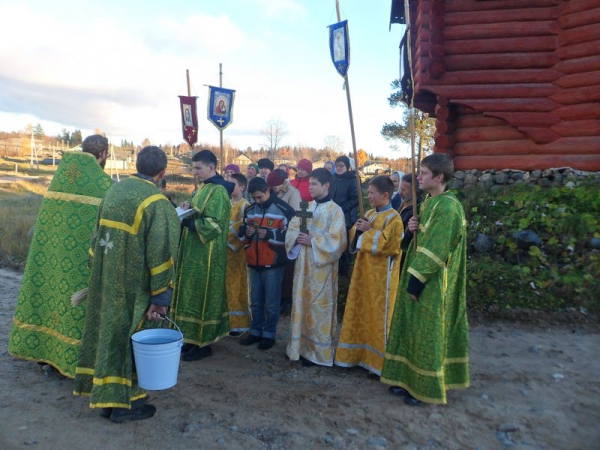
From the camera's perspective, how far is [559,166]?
9.09 meters

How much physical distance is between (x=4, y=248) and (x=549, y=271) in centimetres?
1024

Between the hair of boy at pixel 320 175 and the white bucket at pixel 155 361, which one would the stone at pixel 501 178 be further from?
the white bucket at pixel 155 361

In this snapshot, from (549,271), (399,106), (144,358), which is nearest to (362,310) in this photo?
(144,358)

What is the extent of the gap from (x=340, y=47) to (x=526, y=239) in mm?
4388

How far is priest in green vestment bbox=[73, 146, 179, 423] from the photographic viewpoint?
125 inches

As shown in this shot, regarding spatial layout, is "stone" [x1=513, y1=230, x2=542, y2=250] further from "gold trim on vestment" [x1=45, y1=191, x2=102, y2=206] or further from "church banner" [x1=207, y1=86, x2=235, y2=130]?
"gold trim on vestment" [x1=45, y1=191, x2=102, y2=206]

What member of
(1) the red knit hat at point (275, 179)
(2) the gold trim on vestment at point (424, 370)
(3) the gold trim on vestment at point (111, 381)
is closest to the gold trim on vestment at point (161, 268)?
(3) the gold trim on vestment at point (111, 381)

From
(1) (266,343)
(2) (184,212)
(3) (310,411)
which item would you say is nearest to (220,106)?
(2) (184,212)

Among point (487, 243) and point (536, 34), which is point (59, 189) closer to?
point (487, 243)

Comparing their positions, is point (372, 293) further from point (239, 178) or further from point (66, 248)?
point (66, 248)

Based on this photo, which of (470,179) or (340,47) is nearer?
(340,47)

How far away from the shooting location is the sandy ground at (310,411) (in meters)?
3.25

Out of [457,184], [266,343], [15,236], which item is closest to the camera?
[266,343]

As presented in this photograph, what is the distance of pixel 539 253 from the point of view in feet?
23.2
